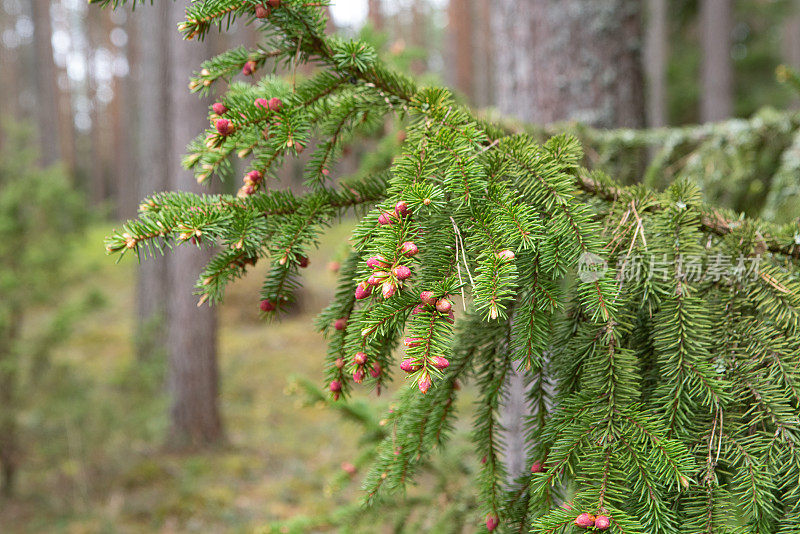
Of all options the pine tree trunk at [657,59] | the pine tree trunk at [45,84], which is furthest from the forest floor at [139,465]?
the pine tree trunk at [45,84]

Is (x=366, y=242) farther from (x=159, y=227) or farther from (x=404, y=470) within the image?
(x=404, y=470)

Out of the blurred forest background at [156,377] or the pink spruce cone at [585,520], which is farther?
the blurred forest background at [156,377]

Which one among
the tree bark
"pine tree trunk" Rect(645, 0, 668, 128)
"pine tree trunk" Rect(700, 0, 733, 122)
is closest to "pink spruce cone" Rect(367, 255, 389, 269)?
the tree bark

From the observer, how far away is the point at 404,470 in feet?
3.84

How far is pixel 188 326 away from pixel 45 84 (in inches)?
485

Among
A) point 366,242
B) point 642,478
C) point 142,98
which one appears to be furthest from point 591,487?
point 142,98

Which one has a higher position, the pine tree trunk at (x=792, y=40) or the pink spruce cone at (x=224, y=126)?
the pine tree trunk at (x=792, y=40)

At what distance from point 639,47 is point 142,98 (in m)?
6.05

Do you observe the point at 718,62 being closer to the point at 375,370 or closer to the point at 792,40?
the point at 792,40

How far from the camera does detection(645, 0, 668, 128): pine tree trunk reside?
32.8ft

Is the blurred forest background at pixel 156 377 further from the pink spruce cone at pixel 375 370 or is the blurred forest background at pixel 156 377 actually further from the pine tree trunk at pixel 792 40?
the pine tree trunk at pixel 792 40

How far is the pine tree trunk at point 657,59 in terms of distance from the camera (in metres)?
10.0
